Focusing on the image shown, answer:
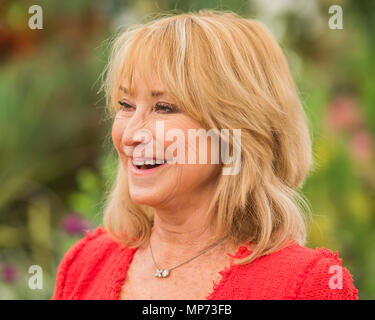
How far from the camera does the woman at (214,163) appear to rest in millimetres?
1394

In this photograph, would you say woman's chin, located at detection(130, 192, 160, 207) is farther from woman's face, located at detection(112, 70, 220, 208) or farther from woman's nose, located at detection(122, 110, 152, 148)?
woman's nose, located at detection(122, 110, 152, 148)

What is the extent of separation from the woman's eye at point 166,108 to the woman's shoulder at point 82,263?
1.57ft

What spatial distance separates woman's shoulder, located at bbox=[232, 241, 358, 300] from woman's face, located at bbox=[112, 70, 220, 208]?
0.28 metres

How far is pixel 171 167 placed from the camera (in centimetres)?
141

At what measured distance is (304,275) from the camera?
53.3 inches

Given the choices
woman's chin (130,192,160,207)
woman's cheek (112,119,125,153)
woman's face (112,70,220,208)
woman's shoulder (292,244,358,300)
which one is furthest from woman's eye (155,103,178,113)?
woman's shoulder (292,244,358,300)

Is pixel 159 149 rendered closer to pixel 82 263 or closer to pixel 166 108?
pixel 166 108

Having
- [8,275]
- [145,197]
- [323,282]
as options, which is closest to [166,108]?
[145,197]

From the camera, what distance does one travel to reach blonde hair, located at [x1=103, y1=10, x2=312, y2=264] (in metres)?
1.40

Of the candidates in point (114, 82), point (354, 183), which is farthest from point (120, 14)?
point (114, 82)

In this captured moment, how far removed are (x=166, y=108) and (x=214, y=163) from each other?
20 centimetres

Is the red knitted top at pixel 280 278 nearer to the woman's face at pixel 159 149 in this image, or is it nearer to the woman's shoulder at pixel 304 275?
the woman's shoulder at pixel 304 275

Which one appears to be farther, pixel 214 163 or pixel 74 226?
pixel 74 226
